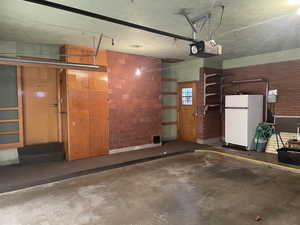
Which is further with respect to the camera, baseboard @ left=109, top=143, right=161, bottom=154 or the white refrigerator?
the white refrigerator

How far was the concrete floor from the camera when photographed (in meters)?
2.43

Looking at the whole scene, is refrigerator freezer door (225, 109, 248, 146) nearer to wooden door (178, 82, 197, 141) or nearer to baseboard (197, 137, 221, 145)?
baseboard (197, 137, 221, 145)

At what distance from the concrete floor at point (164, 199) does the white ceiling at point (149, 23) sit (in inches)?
107

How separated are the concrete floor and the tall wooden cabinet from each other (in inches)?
55.3

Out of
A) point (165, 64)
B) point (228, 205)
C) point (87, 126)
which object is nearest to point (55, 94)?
point (87, 126)

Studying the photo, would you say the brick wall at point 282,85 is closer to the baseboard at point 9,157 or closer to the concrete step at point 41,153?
the concrete step at point 41,153

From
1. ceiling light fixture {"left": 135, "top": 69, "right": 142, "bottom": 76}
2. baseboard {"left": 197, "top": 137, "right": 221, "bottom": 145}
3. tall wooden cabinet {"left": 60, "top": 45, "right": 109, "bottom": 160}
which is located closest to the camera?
tall wooden cabinet {"left": 60, "top": 45, "right": 109, "bottom": 160}

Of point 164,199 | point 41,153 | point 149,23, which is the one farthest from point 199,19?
point 41,153

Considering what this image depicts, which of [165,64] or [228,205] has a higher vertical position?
[165,64]

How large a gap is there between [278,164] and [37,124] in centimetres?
562

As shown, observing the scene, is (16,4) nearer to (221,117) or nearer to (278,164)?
(278,164)

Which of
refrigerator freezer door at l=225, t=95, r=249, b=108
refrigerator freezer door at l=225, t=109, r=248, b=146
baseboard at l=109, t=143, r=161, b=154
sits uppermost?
refrigerator freezer door at l=225, t=95, r=249, b=108

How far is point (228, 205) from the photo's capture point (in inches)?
107

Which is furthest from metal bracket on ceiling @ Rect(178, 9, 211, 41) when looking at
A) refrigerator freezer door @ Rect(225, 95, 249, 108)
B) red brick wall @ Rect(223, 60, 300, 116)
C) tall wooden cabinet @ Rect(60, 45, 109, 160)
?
red brick wall @ Rect(223, 60, 300, 116)
